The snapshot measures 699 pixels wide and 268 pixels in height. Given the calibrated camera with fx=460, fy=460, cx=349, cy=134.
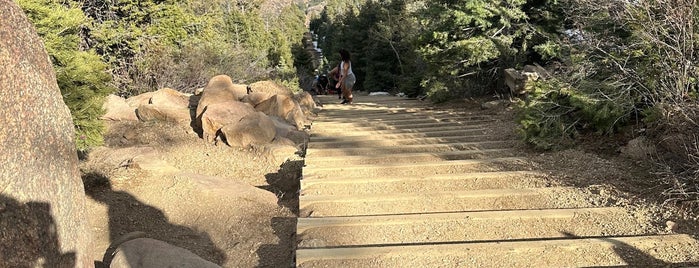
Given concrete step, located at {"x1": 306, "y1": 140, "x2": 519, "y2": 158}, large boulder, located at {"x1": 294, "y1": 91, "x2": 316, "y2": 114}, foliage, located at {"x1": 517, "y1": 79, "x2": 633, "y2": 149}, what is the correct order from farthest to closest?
large boulder, located at {"x1": 294, "y1": 91, "x2": 316, "y2": 114} < concrete step, located at {"x1": 306, "y1": 140, "x2": 519, "y2": 158} < foliage, located at {"x1": 517, "y1": 79, "x2": 633, "y2": 149}

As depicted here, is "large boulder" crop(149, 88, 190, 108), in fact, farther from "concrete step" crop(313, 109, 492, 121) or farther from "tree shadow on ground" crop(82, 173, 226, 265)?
"tree shadow on ground" crop(82, 173, 226, 265)

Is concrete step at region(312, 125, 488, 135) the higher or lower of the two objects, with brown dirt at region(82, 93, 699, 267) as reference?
lower

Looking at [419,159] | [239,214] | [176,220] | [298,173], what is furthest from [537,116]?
[176,220]

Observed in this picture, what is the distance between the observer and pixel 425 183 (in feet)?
14.4

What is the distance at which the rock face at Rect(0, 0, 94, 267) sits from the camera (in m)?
2.03

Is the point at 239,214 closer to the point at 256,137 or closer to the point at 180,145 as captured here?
the point at 256,137

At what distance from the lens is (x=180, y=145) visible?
6.71m

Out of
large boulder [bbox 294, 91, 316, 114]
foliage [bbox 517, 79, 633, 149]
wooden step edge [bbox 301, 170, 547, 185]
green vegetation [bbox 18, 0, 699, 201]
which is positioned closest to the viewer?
green vegetation [bbox 18, 0, 699, 201]

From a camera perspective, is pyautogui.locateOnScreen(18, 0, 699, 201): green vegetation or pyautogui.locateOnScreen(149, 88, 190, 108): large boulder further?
pyautogui.locateOnScreen(149, 88, 190, 108): large boulder

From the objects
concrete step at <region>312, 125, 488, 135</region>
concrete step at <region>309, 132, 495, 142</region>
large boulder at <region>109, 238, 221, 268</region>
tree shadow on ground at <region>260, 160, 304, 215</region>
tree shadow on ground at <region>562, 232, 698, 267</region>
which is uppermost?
large boulder at <region>109, 238, 221, 268</region>

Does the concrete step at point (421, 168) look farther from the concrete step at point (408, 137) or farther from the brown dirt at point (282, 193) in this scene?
the concrete step at point (408, 137)

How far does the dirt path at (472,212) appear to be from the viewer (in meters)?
3.01

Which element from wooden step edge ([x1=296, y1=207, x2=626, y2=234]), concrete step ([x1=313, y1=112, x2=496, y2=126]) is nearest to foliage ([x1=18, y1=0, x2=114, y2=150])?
wooden step edge ([x1=296, y1=207, x2=626, y2=234])

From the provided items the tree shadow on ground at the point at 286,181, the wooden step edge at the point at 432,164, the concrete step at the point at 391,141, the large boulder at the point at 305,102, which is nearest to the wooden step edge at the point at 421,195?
the wooden step edge at the point at 432,164
